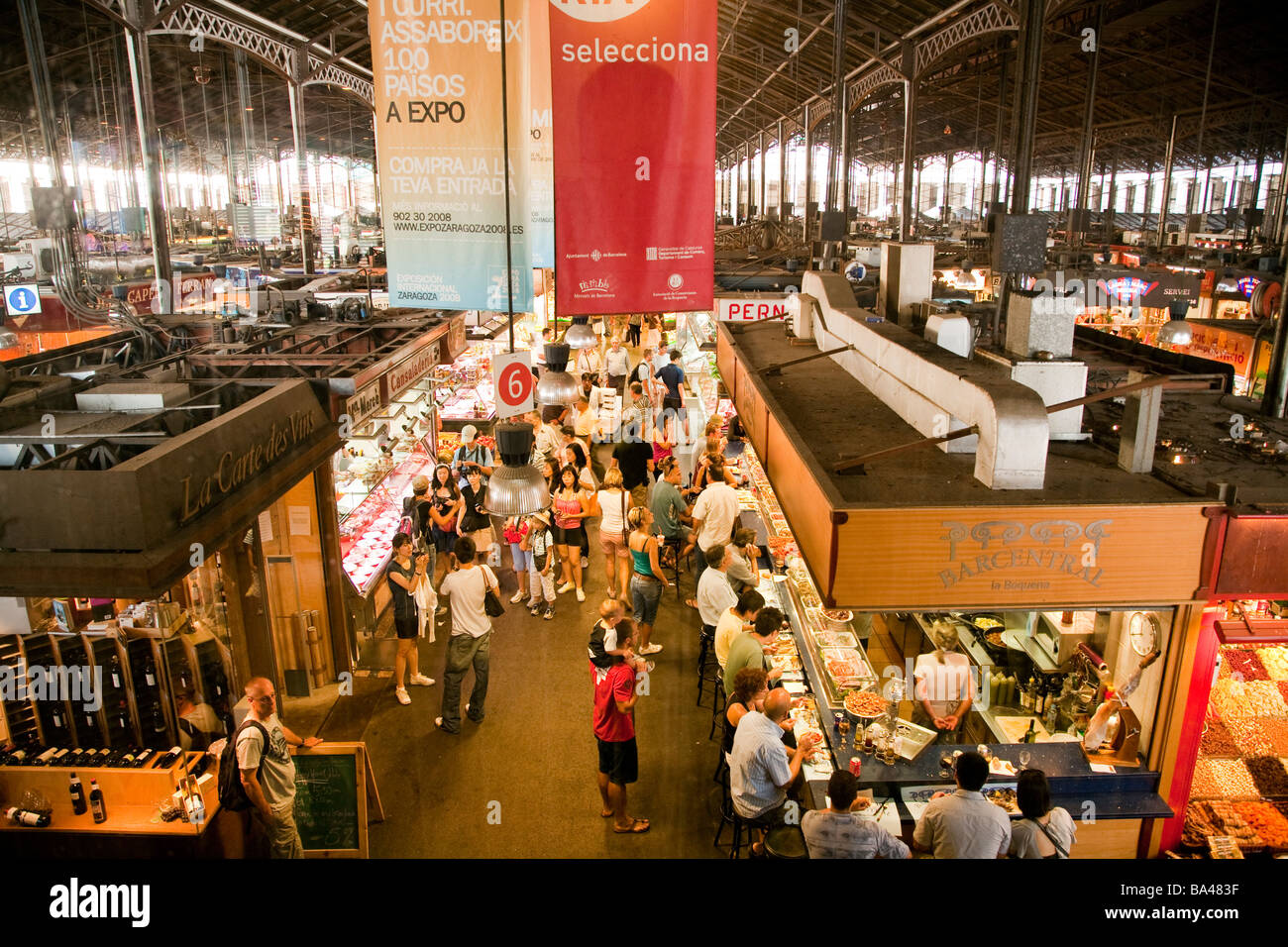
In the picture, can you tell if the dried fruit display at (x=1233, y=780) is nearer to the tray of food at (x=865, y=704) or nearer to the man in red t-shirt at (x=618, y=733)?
the tray of food at (x=865, y=704)

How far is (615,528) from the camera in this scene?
29.5ft

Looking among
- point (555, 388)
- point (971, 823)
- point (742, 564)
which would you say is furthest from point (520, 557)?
point (971, 823)

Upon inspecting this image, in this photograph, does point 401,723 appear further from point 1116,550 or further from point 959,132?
point 959,132

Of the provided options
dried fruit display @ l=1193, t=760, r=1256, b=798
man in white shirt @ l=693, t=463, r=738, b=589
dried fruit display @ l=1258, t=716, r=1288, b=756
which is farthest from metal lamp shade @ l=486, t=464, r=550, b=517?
dried fruit display @ l=1258, t=716, r=1288, b=756

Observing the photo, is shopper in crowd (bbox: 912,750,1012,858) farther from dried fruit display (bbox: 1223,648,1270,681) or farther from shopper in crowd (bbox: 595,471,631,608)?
shopper in crowd (bbox: 595,471,631,608)

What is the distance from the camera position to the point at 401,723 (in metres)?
7.45

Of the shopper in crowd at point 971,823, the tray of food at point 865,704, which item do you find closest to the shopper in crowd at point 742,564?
the tray of food at point 865,704

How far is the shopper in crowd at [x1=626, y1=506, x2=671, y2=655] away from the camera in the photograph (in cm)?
801

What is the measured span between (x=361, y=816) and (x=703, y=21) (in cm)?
568

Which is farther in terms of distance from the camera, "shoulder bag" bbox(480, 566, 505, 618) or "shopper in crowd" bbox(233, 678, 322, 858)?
"shoulder bag" bbox(480, 566, 505, 618)

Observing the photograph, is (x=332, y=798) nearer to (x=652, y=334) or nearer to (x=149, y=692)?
(x=149, y=692)

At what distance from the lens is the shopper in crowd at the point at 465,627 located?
688cm

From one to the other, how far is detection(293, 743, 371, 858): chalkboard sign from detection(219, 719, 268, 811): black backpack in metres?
0.60
